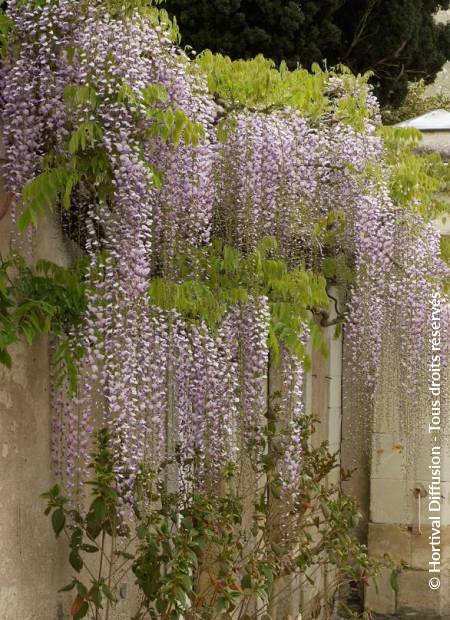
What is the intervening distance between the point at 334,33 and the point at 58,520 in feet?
25.9

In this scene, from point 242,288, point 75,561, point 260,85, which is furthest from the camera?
point 260,85

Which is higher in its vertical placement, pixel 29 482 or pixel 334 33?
pixel 334 33

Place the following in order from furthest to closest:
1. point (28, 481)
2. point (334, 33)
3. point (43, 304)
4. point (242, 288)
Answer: point (334, 33)
point (242, 288)
point (28, 481)
point (43, 304)

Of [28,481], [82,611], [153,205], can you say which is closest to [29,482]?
[28,481]

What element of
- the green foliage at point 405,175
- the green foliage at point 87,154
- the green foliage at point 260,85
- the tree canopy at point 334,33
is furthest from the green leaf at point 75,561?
the tree canopy at point 334,33

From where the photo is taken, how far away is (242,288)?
4422mm

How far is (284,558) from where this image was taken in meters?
5.16

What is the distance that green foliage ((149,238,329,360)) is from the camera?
4000mm

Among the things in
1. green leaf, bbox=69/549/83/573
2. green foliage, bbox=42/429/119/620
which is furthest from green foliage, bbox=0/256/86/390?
green leaf, bbox=69/549/83/573

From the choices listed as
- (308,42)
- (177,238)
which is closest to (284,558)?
(177,238)

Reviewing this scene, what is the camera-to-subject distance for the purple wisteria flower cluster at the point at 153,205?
132 inches

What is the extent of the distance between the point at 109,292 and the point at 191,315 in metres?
0.83

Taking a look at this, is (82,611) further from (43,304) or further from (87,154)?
(87,154)

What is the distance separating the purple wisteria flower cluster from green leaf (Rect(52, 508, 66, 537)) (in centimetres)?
12
